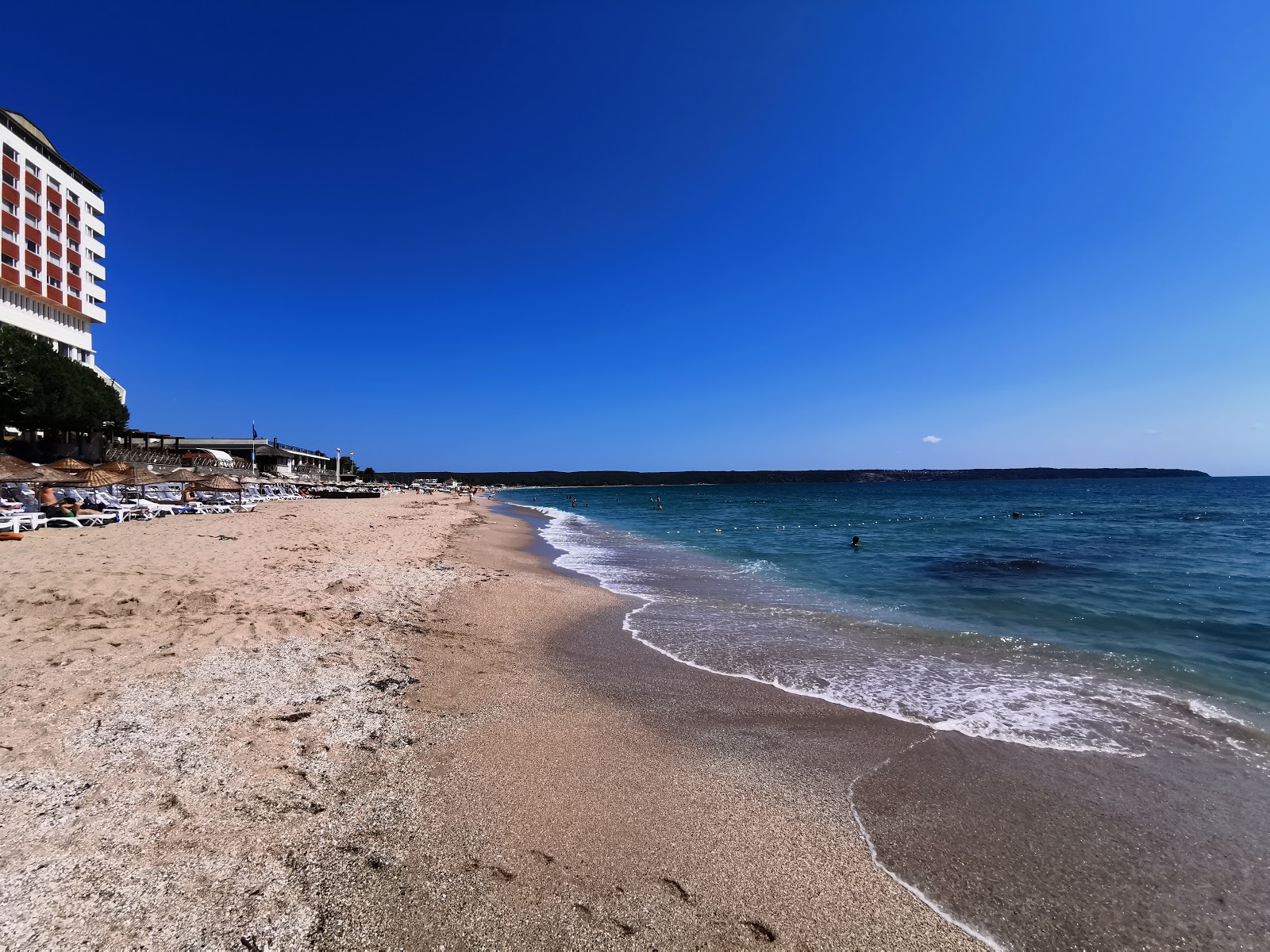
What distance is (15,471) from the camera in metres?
18.3

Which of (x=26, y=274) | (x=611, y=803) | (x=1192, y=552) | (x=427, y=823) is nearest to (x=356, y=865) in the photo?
(x=427, y=823)

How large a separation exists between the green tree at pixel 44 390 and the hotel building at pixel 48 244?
5.93 metres

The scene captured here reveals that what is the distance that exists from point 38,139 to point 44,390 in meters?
26.3

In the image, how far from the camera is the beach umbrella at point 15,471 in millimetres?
17672

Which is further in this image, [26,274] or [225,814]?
[26,274]

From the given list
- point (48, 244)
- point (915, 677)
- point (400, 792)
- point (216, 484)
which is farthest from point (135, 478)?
point (48, 244)

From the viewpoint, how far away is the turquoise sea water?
20.4ft

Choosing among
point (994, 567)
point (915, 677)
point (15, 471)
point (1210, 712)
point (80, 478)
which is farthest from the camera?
point (80, 478)

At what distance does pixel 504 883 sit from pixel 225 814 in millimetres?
1838

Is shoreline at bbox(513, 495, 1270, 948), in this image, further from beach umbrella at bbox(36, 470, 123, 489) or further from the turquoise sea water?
beach umbrella at bbox(36, 470, 123, 489)

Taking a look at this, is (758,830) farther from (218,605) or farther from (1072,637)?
(1072,637)

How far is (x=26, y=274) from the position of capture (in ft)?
136

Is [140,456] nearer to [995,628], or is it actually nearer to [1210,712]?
[995,628]

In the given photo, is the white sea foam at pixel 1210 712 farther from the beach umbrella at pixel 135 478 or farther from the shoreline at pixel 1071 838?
the beach umbrella at pixel 135 478
